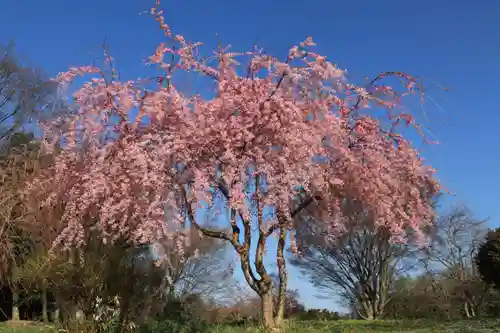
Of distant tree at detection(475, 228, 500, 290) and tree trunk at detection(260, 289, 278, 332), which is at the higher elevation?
distant tree at detection(475, 228, 500, 290)

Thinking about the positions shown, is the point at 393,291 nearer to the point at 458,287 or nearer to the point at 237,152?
the point at 458,287

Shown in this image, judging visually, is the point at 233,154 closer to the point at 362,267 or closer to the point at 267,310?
the point at 267,310

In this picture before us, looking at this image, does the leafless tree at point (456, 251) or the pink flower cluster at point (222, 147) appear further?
the leafless tree at point (456, 251)

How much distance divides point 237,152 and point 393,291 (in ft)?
75.3

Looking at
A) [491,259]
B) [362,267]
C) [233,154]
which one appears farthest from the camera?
[362,267]

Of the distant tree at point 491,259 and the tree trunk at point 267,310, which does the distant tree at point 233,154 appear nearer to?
the tree trunk at point 267,310

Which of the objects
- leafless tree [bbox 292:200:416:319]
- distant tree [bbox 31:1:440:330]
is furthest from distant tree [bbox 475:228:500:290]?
distant tree [bbox 31:1:440:330]

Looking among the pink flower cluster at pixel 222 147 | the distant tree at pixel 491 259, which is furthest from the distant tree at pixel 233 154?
the distant tree at pixel 491 259

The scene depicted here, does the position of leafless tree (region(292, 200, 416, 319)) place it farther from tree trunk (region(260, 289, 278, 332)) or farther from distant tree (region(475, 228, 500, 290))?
tree trunk (region(260, 289, 278, 332))

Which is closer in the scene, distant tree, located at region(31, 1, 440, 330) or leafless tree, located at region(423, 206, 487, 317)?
distant tree, located at region(31, 1, 440, 330)

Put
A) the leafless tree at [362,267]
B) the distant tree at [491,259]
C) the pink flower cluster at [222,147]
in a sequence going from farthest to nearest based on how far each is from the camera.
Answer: the leafless tree at [362,267]
the distant tree at [491,259]
the pink flower cluster at [222,147]

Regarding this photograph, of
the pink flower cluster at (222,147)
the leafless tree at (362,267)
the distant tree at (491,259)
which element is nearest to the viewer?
the pink flower cluster at (222,147)

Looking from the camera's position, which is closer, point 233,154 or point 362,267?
point 233,154

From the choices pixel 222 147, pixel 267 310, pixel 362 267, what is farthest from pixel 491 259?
pixel 222 147
